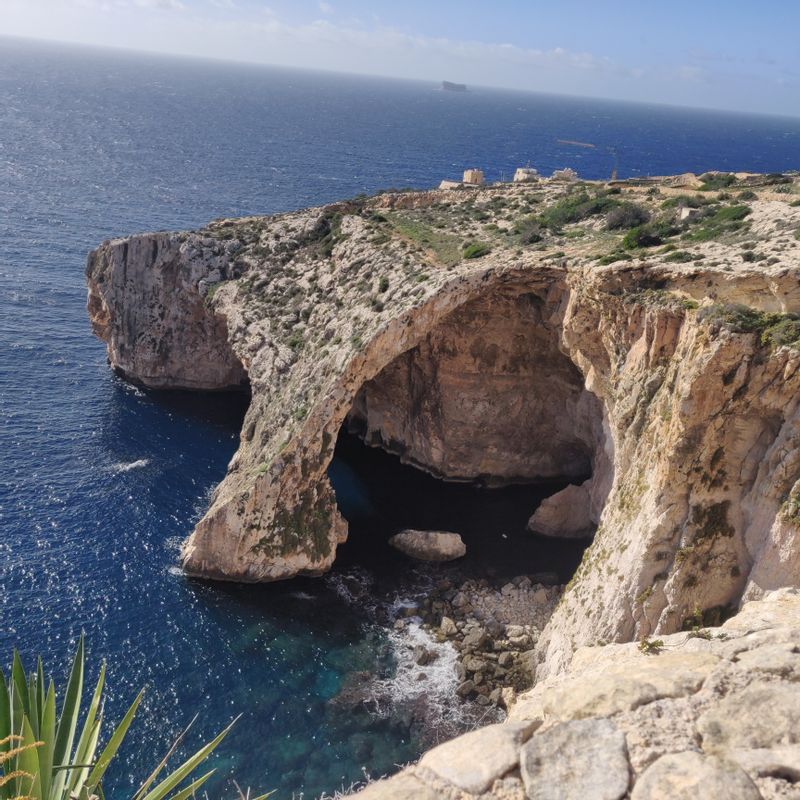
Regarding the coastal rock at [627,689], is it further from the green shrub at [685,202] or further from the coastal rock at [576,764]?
the green shrub at [685,202]

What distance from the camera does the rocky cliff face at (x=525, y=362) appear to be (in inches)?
1009

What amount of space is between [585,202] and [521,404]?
14.1 metres

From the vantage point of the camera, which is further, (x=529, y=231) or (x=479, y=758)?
(x=529, y=231)

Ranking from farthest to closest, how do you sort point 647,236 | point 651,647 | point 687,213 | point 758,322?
1. point 687,213
2. point 647,236
3. point 758,322
4. point 651,647

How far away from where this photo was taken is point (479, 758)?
9.56m

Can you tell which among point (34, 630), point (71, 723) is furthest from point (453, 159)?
point (71, 723)

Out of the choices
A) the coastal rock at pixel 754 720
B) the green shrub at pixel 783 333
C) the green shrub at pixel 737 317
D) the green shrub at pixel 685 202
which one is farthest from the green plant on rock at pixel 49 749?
the green shrub at pixel 685 202

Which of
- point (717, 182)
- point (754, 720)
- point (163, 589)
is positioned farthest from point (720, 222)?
point (163, 589)

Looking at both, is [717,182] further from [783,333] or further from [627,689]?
[627,689]

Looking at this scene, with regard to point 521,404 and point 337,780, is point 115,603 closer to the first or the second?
point 337,780

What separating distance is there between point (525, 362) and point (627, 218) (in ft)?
35.0

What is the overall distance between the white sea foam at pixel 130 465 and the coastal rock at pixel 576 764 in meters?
41.3

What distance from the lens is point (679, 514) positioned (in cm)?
2633

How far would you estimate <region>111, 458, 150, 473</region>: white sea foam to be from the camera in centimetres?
4612
